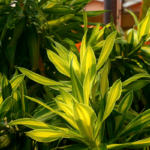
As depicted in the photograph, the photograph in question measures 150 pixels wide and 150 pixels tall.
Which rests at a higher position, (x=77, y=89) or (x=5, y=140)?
(x=77, y=89)

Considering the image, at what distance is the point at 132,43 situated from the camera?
72 cm

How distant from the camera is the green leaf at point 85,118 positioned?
13.9 inches

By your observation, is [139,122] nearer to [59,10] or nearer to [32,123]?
[32,123]

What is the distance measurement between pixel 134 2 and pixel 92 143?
465 cm

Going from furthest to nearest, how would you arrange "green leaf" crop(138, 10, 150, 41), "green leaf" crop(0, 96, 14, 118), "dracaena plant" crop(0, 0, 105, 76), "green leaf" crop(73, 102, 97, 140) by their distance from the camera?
"dracaena plant" crop(0, 0, 105, 76)
"green leaf" crop(138, 10, 150, 41)
"green leaf" crop(0, 96, 14, 118)
"green leaf" crop(73, 102, 97, 140)

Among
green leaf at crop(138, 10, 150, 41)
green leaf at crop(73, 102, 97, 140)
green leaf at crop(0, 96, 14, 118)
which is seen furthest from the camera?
green leaf at crop(138, 10, 150, 41)

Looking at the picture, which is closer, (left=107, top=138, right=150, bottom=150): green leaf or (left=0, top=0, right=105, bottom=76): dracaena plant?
(left=107, top=138, right=150, bottom=150): green leaf

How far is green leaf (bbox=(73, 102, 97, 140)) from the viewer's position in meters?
0.35

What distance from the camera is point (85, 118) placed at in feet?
1.23

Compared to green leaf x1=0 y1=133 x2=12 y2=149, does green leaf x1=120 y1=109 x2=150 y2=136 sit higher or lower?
higher

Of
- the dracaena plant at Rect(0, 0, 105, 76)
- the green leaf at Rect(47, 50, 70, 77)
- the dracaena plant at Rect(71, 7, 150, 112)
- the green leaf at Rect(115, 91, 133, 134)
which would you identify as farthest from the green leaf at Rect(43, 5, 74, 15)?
the green leaf at Rect(115, 91, 133, 134)

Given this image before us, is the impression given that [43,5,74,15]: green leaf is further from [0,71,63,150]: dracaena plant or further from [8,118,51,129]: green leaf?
[8,118,51,129]: green leaf

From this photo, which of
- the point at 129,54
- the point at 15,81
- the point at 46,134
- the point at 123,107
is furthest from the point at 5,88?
the point at 129,54

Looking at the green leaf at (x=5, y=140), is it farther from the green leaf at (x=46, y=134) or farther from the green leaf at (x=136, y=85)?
the green leaf at (x=136, y=85)
